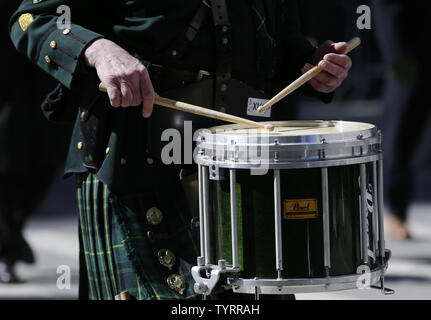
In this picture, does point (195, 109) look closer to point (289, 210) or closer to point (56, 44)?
point (289, 210)

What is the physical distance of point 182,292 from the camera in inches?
127

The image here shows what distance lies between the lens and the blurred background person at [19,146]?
6.25 metres

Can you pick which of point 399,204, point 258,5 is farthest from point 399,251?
point 258,5

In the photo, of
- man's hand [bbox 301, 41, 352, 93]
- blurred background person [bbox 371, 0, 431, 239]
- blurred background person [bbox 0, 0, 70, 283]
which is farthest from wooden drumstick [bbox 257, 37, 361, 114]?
blurred background person [bbox 371, 0, 431, 239]

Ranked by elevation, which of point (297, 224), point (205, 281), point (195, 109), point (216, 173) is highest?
point (195, 109)

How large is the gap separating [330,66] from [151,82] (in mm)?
581

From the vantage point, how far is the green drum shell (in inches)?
107

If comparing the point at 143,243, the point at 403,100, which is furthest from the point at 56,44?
the point at 403,100

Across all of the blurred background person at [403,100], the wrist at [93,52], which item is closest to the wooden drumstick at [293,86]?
the wrist at [93,52]

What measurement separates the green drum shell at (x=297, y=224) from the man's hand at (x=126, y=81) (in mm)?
321

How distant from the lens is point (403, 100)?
300 inches

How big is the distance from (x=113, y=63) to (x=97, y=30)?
0.41m

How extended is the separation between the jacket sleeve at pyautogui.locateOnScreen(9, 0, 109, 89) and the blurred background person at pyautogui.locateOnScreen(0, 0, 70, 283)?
296cm

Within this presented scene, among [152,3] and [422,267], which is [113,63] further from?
[422,267]
